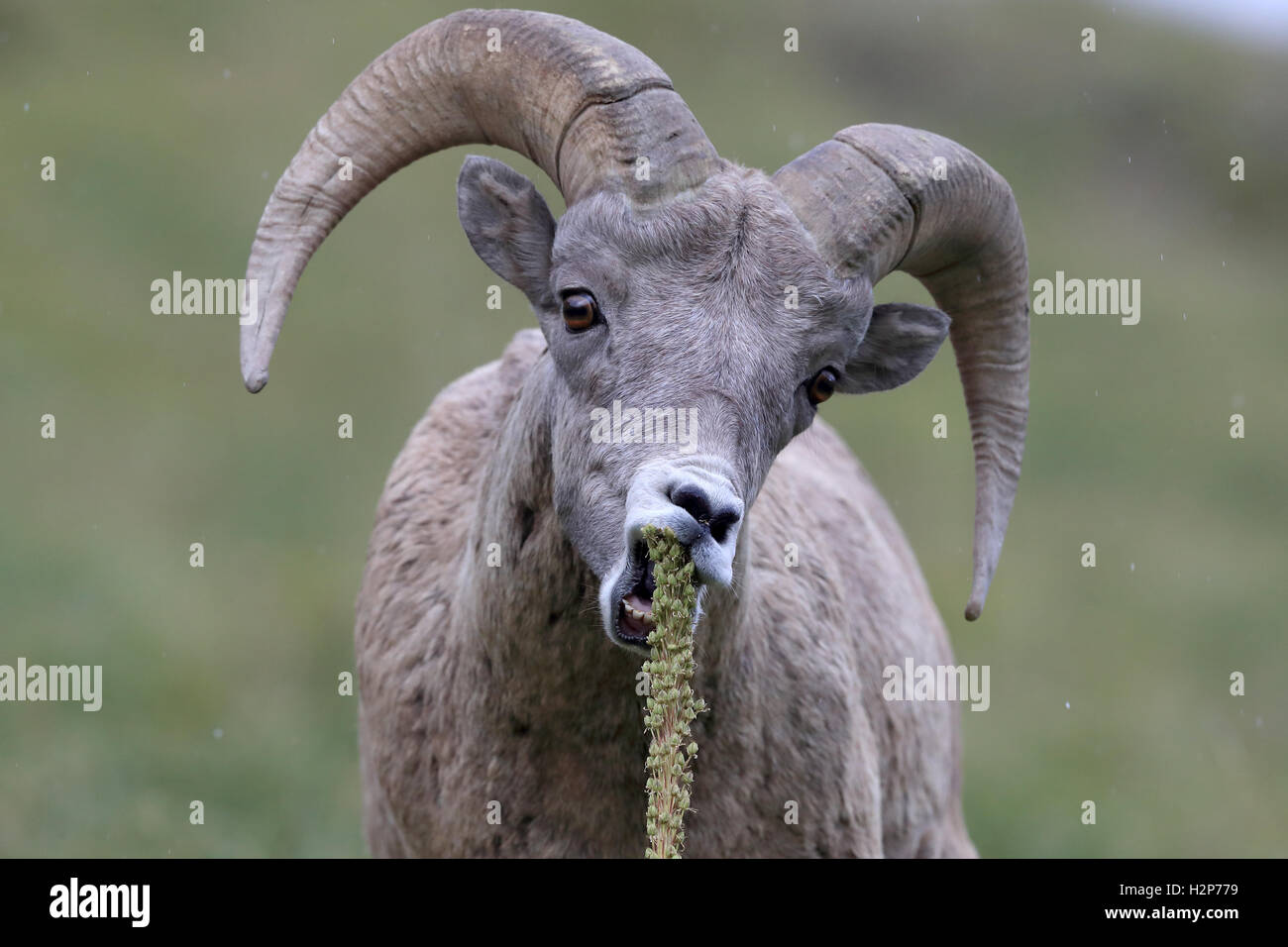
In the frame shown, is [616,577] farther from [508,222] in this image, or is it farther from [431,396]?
[431,396]

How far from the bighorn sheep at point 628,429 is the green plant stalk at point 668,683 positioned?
0.21ft

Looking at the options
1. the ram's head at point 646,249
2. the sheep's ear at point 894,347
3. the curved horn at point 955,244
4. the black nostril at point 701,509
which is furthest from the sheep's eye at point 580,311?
the sheep's ear at point 894,347

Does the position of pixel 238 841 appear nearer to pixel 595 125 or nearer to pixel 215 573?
pixel 215 573

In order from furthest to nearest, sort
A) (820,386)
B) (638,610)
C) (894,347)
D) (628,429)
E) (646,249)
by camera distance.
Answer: (894,347) → (820,386) → (646,249) → (628,429) → (638,610)

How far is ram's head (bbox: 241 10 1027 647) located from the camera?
4.85 metres

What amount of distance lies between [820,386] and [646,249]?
0.79 m

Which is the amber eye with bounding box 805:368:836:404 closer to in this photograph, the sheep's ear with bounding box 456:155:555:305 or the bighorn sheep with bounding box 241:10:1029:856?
the bighorn sheep with bounding box 241:10:1029:856

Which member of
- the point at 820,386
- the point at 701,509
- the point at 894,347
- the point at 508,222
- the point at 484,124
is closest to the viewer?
the point at 701,509

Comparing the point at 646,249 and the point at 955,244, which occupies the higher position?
the point at 955,244

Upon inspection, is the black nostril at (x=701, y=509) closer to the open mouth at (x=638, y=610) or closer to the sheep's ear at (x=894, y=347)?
the open mouth at (x=638, y=610)

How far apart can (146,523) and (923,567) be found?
9.52 metres

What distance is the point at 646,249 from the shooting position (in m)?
5.07

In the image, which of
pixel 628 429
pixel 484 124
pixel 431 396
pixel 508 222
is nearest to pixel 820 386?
pixel 628 429

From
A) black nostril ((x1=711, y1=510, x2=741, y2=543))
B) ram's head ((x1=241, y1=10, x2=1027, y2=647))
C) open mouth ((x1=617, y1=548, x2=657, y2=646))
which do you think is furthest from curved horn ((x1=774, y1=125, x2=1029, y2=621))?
open mouth ((x1=617, y1=548, x2=657, y2=646))
